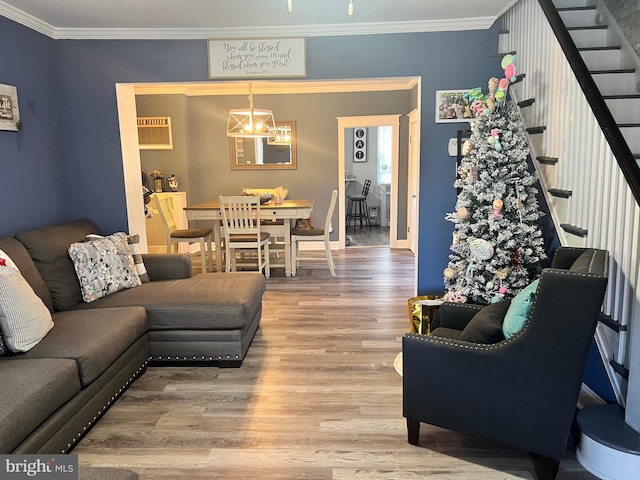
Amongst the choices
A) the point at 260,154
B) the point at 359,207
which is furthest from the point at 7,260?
the point at 359,207

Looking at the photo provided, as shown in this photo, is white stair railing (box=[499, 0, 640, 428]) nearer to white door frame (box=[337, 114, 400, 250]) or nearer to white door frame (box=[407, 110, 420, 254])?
white door frame (box=[407, 110, 420, 254])

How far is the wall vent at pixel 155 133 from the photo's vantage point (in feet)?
22.8

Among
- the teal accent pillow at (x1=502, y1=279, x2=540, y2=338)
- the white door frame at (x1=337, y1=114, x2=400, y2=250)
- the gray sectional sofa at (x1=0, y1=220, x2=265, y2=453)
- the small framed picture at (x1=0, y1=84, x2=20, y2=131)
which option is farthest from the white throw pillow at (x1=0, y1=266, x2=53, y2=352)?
the white door frame at (x1=337, y1=114, x2=400, y2=250)

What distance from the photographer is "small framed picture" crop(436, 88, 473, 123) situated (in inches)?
153

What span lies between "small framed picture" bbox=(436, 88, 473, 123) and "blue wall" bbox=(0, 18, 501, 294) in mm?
52

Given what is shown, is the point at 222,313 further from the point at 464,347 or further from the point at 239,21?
the point at 239,21

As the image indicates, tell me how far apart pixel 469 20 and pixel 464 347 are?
2950 millimetres

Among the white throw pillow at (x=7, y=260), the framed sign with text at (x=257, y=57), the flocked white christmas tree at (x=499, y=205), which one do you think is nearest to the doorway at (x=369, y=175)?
the framed sign with text at (x=257, y=57)

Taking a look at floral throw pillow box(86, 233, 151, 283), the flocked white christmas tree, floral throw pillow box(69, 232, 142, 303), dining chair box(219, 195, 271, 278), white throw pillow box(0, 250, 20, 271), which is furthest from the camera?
dining chair box(219, 195, 271, 278)

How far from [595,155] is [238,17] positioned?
9.04ft

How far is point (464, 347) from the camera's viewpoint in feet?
6.66

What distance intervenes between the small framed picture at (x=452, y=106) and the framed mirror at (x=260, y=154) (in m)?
3.64

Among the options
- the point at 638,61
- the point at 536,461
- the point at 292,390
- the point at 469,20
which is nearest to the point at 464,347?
the point at 536,461

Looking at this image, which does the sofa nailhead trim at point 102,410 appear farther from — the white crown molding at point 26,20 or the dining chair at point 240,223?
the white crown molding at point 26,20
